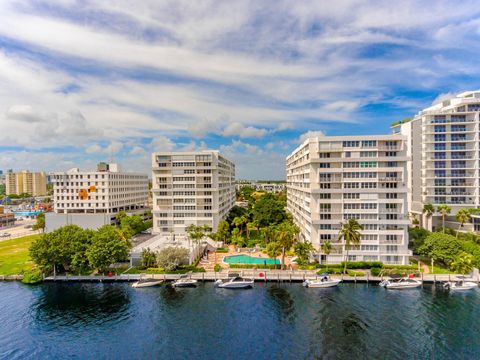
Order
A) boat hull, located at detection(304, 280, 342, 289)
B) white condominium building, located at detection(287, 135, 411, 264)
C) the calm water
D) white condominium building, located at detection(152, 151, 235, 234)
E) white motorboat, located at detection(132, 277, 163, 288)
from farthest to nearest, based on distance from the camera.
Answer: white condominium building, located at detection(152, 151, 235, 234) → white condominium building, located at detection(287, 135, 411, 264) → white motorboat, located at detection(132, 277, 163, 288) → boat hull, located at detection(304, 280, 342, 289) → the calm water

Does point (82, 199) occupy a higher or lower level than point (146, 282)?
higher

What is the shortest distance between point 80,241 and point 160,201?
40.3 metres

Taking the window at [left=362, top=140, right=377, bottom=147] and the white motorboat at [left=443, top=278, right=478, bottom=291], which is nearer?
the white motorboat at [left=443, top=278, right=478, bottom=291]

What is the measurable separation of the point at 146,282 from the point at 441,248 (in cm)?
7386

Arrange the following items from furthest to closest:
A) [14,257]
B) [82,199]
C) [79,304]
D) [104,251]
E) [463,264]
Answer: [82,199], [14,257], [104,251], [463,264], [79,304]

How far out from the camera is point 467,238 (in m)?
90.2

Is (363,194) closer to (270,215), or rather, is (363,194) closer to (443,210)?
(443,210)

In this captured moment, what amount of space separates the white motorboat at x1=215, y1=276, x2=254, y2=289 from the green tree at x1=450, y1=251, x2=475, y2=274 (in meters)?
48.2

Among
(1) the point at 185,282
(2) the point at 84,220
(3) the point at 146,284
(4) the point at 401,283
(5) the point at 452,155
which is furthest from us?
(2) the point at 84,220

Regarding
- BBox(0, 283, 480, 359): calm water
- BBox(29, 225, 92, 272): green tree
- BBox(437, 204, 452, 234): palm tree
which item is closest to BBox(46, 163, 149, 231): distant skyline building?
BBox(29, 225, 92, 272): green tree

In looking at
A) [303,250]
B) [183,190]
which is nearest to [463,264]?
[303,250]

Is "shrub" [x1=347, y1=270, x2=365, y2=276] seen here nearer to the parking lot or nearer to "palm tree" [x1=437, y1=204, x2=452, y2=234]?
"palm tree" [x1=437, y1=204, x2=452, y2=234]

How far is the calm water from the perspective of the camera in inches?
1802

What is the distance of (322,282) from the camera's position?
70062 mm
